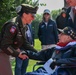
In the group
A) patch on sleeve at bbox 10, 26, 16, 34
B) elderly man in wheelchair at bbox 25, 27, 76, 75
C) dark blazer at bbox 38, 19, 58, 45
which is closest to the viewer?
elderly man in wheelchair at bbox 25, 27, 76, 75

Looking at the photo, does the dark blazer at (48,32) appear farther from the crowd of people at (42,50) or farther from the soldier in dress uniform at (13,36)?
the soldier in dress uniform at (13,36)

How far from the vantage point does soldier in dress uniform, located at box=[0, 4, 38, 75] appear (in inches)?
272

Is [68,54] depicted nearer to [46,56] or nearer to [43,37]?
[46,56]

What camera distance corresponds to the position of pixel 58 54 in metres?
6.53

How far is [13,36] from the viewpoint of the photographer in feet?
22.8

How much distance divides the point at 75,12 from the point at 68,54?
38.4 inches

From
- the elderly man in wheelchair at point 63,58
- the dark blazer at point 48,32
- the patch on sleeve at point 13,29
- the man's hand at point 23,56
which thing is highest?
the patch on sleeve at point 13,29

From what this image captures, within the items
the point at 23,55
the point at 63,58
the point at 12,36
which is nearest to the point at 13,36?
the point at 12,36

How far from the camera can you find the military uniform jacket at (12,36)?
6.89 metres

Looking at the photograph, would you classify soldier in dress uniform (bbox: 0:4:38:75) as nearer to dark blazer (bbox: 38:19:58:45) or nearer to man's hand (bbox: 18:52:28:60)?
man's hand (bbox: 18:52:28:60)

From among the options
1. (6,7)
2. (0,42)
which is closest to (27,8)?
(0,42)

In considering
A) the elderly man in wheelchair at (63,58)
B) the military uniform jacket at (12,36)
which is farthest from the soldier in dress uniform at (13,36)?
the elderly man in wheelchair at (63,58)

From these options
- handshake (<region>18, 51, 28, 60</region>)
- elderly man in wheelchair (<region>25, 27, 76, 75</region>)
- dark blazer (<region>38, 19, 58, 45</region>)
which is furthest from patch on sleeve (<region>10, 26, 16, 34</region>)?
dark blazer (<region>38, 19, 58, 45</region>)

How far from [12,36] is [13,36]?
0.03 metres
